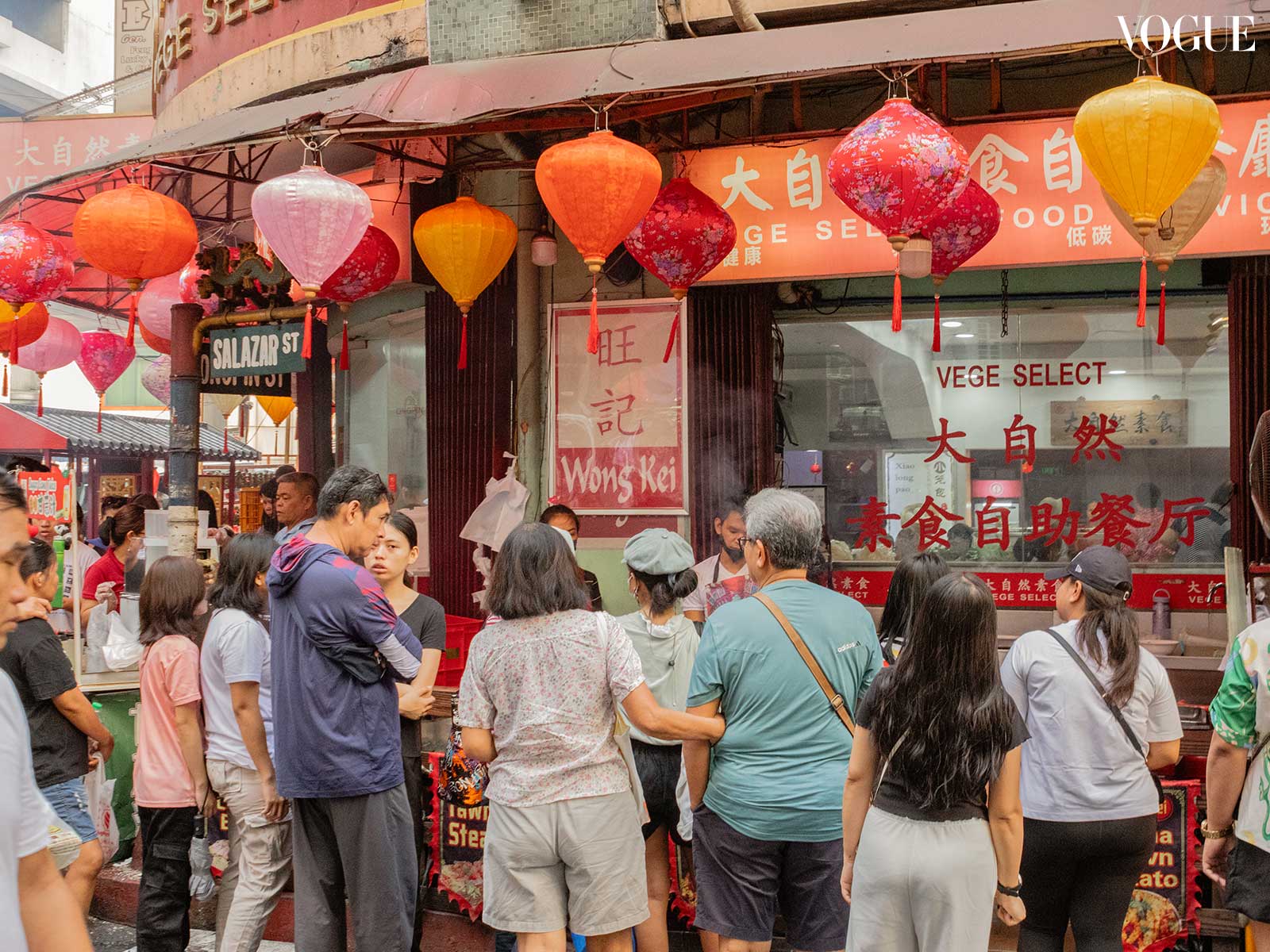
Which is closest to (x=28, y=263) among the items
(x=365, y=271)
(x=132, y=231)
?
(x=132, y=231)

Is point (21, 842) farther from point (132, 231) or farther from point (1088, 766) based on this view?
point (132, 231)

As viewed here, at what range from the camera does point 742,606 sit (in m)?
3.85

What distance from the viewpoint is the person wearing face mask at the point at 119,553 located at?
8.47 metres

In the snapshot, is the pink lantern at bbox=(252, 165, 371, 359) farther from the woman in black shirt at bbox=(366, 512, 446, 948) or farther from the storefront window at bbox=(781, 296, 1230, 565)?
the storefront window at bbox=(781, 296, 1230, 565)

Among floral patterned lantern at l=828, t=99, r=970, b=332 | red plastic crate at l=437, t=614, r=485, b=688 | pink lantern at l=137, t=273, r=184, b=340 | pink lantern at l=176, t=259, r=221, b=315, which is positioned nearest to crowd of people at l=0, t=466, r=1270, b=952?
floral patterned lantern at l=828, t=99, r=970, b=332

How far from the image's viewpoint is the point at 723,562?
736 centimetres

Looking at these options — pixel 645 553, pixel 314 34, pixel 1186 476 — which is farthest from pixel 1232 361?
pixel 314 34

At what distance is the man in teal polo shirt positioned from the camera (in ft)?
12.4

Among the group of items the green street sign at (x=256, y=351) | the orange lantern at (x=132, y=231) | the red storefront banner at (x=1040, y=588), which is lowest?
the red storefront banner at (x=1040, y=588)

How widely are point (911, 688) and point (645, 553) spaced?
1477 mm

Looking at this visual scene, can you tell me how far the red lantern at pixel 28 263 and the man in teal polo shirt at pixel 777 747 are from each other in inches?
228

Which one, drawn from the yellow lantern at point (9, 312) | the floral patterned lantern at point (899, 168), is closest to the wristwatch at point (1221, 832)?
the floral patterned lantern at point (899, 168)

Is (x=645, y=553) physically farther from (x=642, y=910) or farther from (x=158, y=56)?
(x=158, y=56)

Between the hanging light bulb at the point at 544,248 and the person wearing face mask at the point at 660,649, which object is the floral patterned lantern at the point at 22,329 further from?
the person wearing face mask at the point at 660,649
